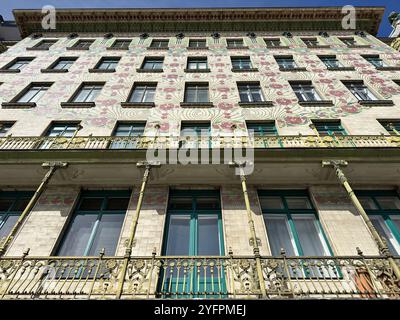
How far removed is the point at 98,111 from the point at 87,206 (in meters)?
5.55

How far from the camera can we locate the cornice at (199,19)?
73.2ft

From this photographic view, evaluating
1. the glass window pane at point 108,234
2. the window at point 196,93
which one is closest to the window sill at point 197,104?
the window at point 196,93

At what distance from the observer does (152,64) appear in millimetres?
18391

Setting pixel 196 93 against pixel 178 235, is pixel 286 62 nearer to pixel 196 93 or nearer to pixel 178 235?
pixel 196 93

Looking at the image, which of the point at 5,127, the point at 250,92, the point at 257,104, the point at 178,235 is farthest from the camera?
the point at 250,92

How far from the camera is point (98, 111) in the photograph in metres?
13.4

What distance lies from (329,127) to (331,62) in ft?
25.2

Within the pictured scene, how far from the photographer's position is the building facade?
671 centimetres

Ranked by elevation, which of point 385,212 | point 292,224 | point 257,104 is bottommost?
point 292,224

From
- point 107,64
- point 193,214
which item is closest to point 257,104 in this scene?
point 193,214

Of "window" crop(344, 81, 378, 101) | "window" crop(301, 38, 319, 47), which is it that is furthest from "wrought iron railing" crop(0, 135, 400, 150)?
"window" crop(301, 38, 319, 47)

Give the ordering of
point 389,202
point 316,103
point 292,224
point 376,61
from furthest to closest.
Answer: point 376,61 < point 316,103 < point 389,202 < point 292,224
